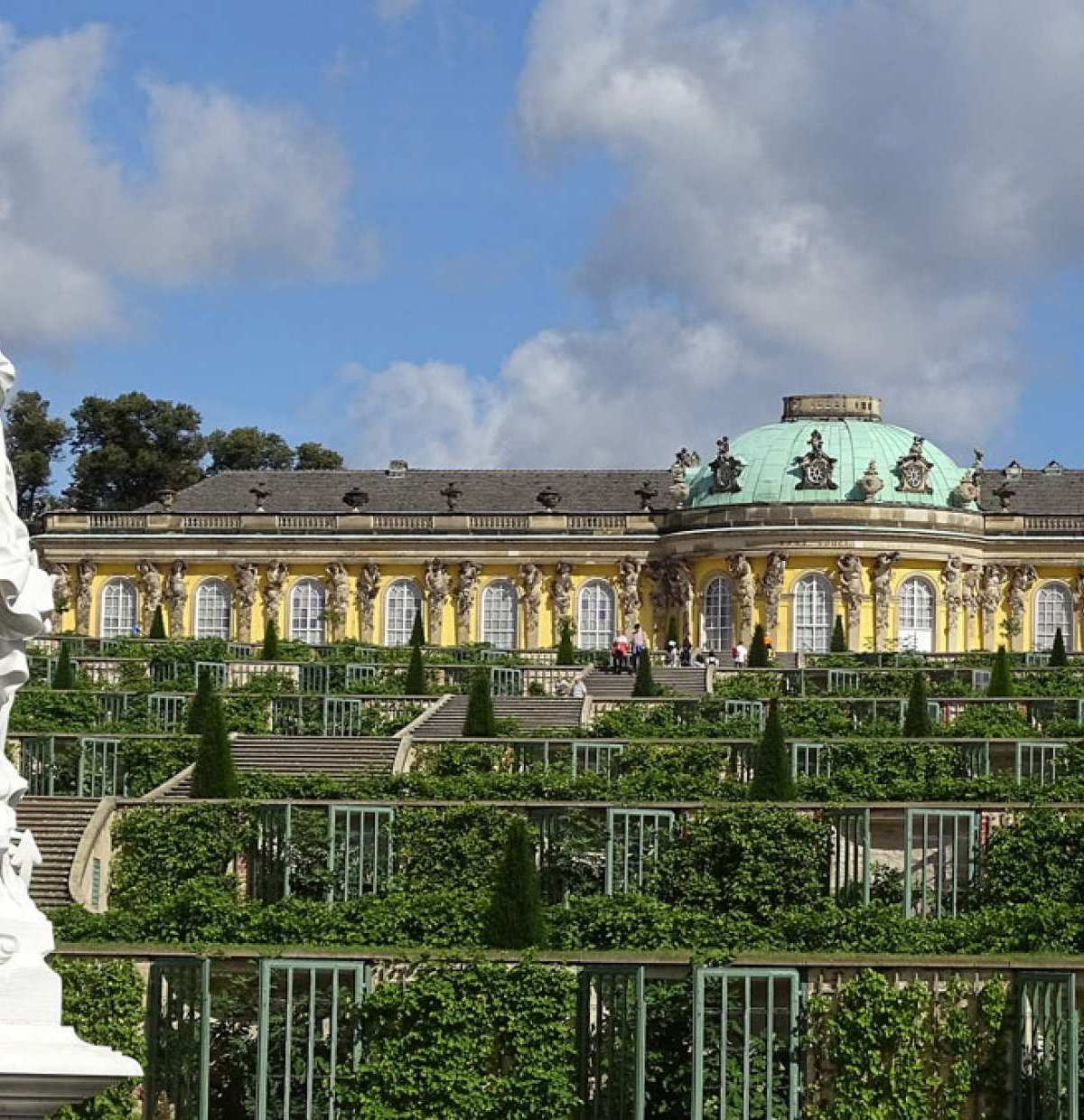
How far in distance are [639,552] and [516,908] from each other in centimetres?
4274

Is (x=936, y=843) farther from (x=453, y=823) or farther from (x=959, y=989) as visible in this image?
(x=959, y=989)

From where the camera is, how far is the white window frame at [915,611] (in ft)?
198

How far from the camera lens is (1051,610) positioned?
63.1 m

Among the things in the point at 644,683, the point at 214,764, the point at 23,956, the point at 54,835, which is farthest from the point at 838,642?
the point at 23,956

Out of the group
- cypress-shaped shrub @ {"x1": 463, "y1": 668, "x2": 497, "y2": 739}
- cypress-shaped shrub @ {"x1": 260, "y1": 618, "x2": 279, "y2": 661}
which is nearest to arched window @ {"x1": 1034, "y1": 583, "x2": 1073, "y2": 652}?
cypress-shaped shrub @ {"x1": 260, "y1": 618, "x2": 279, "y2": 661}

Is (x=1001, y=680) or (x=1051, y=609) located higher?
(x=1051, y=609)

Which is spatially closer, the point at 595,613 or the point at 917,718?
the point at 917,718

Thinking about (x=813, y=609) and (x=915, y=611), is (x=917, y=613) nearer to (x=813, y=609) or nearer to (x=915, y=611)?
(x=915, y=611)

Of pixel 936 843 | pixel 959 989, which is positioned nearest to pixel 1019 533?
pixel 936 843

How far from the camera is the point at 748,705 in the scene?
3769 centimetres

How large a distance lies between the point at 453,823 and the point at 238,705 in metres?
11.9

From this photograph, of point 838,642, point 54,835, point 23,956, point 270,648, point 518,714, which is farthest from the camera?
point 838,642

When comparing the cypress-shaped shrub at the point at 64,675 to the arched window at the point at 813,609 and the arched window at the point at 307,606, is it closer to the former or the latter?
the arched window at the point at 813,609

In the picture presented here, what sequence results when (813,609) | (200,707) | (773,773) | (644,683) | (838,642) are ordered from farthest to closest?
1. (813,609)
2. (838,642)
3. (644,683)
4. (200,707)
5. (773,773)
